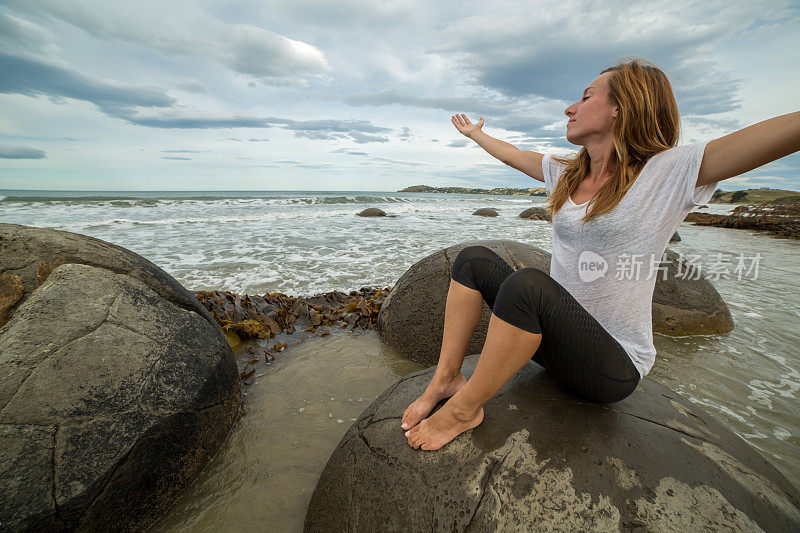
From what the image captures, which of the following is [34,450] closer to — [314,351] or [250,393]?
[250,393]

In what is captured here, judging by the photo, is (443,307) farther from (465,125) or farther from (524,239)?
(524,239)

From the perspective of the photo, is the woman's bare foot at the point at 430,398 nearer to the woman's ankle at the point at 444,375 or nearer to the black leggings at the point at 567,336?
the woman's ankle at the point at 444,375

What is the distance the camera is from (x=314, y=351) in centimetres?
400

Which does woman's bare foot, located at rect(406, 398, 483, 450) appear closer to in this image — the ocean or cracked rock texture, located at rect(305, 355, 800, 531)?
cracked rock texture, located at rect(305, 355, 800, 531)

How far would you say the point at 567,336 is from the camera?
5.36ft

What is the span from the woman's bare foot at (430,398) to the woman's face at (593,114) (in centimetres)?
146

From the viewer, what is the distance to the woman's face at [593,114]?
6.30 ft

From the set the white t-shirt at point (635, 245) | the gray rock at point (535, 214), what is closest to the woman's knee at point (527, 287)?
the white t-shirt at point (635, 245)

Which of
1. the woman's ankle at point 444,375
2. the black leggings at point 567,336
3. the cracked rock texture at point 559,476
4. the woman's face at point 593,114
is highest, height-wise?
the woman's face at point 593,114

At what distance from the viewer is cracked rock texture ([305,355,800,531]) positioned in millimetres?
1369

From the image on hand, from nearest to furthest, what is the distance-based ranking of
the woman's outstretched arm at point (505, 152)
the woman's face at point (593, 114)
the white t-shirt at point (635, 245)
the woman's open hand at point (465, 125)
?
the white t-shirt at point (635, 245), the woman's face at point (593, 114), the woman's outstretched arm at point (505, 152), the woman's open hand at point (465, 125)

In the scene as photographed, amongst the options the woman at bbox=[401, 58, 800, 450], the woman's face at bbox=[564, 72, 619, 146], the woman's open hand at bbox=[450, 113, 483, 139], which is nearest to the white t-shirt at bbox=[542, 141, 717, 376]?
the woman at bbox=[401, 58, 800, 450]

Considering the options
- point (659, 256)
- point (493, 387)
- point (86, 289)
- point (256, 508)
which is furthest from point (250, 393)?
point (659, 256)

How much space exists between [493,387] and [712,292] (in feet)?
15.3
